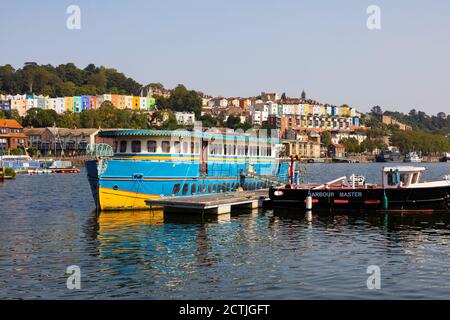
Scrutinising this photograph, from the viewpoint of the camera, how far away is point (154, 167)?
46.6m

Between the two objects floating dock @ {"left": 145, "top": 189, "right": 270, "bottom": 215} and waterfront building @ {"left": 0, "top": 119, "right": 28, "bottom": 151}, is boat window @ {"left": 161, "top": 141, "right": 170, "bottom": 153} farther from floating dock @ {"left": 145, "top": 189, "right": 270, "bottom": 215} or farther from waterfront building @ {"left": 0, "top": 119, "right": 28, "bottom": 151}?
waterfront building @ {"left": 0, "top": 119, "right": 28, "bottom": 151}

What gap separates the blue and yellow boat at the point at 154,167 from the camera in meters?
45.8

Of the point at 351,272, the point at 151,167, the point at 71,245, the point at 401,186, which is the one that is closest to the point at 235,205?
the point at 151,167

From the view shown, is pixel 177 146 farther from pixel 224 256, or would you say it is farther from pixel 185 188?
pixel 224 256

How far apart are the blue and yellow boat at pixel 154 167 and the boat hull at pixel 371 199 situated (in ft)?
21.9

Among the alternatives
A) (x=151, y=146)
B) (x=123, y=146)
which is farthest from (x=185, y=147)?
(x=123, y=146)

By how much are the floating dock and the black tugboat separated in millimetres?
3411

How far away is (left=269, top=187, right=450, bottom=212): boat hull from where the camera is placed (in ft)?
150

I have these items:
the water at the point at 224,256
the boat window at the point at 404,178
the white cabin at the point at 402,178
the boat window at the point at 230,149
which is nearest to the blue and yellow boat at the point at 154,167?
the boat window at the point at 230,149

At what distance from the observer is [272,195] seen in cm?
4922

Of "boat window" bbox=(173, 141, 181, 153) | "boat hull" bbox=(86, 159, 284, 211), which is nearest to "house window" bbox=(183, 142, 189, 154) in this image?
"boat window" bbox=(173, 141, 181, 153)

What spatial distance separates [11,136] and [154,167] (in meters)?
140

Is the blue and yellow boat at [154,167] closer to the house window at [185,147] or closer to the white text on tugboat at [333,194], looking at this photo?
the house window at [185,147]
